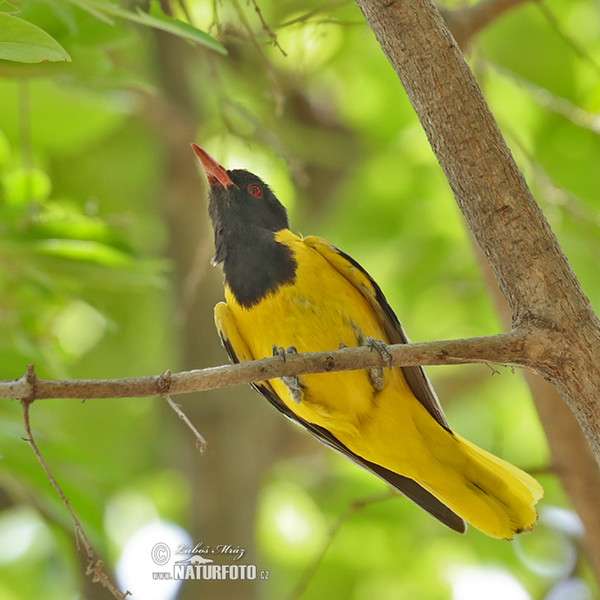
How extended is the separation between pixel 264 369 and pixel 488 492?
4.49 ft

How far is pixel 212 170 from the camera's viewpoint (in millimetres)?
3270

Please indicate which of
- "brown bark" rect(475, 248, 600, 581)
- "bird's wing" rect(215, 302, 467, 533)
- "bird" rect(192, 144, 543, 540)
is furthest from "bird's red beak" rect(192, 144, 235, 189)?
"brown bark" rect(475, 248, 600, 581)

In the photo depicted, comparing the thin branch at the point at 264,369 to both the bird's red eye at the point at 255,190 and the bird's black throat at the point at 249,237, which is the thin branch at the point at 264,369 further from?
the bird's red eye at the point at 255,190

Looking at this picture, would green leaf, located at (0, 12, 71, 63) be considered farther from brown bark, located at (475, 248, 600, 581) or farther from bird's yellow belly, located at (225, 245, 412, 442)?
brown bark, located at (475, 248, 600, 581)

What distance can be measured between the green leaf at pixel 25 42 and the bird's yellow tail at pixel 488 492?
73.3 inches

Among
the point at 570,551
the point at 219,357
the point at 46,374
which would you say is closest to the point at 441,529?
the point at 570,551

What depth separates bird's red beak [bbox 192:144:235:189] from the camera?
Answer: 3197 mm

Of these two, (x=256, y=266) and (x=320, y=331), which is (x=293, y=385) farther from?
(x=256, y=266)

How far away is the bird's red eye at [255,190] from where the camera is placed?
11.4 ft

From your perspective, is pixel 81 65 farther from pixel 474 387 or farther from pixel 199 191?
pixel 474 387

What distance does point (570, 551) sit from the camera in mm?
5156

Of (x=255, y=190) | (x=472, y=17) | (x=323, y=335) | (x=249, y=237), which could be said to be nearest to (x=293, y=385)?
(x=323, y=335)

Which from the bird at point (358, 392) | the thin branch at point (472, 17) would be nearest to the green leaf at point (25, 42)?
the bird at point (358, 392)

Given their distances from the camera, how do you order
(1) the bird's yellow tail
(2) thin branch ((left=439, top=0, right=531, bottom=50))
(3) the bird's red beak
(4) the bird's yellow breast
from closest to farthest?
1. (1) the bird's yellow tail
2. (4) the bird's yellow breast
3. (2) thin branch ((left=439, top=0, right=531, bottom=50))
4. (3) the bird's red beak
